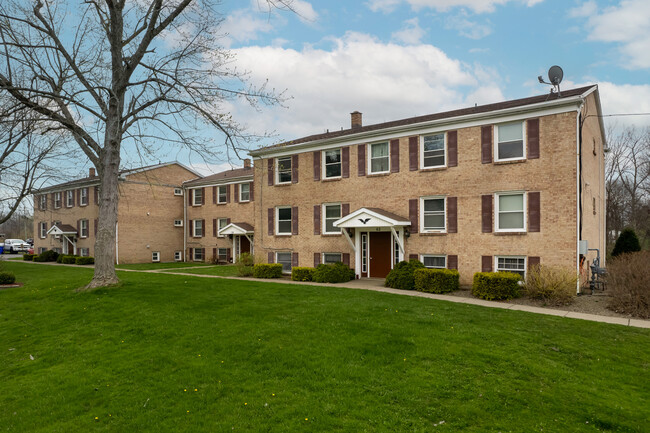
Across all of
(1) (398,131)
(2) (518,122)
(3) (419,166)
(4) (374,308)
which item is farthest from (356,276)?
(2) (518,122)

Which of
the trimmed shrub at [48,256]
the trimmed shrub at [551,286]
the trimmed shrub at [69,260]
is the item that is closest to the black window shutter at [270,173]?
the trimmed shrub at [551,286]

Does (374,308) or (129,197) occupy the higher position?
(129,197)

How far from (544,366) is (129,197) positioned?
32.1 metres

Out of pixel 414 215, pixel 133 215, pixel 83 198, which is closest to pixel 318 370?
pixel 414 215

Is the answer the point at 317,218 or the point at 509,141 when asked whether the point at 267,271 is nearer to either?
the point at 317,218

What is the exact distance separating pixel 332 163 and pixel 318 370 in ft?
48.9

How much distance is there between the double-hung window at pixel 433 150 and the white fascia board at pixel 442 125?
12.6 inches

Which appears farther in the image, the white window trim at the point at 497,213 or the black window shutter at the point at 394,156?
the black window shutter at the point at 394,156

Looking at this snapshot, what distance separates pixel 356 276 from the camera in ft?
61.3

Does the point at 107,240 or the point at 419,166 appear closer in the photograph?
the point at 107,240

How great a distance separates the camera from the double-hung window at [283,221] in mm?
21531

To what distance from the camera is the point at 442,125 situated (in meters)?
16.5

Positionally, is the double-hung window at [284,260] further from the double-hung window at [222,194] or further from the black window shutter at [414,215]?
the double-hung window at [222,194]

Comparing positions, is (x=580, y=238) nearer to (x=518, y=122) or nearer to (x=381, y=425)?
(x=518, y=122)
